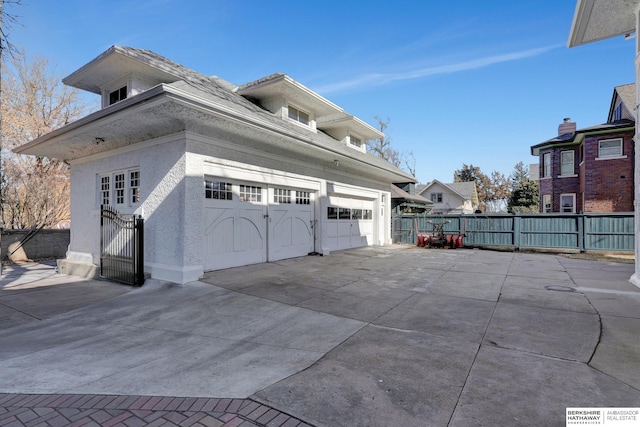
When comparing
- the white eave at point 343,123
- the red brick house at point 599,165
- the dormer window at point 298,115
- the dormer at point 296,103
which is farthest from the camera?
the red brick house at point 599,165

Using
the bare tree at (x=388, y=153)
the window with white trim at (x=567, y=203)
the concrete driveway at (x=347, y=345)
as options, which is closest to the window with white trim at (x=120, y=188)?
the concrete driveway at (x=347, y=345)

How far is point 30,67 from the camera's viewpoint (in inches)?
657

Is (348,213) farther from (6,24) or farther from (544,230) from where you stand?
(6,24)

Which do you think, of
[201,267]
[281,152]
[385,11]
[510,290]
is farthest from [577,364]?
[385,11]

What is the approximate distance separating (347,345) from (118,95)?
9.49m

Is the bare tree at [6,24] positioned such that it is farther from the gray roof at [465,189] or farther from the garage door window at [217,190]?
the gray roof at [465,189]

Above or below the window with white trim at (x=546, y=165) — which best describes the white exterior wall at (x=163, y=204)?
below

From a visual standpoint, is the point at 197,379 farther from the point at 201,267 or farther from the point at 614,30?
the point at 614,30

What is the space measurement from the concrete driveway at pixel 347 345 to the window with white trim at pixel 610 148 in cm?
1554

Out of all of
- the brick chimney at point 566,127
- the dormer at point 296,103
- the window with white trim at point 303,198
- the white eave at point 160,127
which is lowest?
the window with white trim at point 303,198

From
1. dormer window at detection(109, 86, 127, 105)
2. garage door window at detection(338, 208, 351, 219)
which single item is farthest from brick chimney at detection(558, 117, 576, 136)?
dormer window at detection(109, 86, 127, 105)

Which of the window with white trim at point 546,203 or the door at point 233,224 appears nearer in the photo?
the door at point 233,224

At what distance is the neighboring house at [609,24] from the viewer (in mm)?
6812

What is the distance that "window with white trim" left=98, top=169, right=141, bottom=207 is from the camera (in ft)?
27.3
